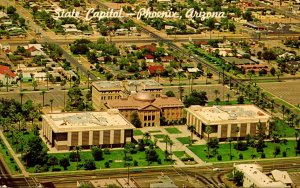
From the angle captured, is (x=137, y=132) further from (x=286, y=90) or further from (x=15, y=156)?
(x=286, y=90)

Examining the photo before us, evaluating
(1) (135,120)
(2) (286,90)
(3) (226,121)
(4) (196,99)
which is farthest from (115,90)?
(2) (286,90)

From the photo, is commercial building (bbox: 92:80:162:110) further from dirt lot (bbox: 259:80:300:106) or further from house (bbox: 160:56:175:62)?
house (bbox: 160:56:175:62)

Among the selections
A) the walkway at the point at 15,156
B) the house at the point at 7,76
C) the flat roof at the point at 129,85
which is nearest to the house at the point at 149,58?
the flat roof at the point at 129,85

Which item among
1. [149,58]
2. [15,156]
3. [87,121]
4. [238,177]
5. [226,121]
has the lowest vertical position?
[15,156]

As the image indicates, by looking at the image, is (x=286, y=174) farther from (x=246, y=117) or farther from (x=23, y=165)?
(x=23, y=165)

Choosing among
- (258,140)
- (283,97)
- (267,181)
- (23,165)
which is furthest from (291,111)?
(23,165)

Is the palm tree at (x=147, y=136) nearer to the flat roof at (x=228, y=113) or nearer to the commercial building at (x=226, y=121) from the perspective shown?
the commercial building at (x=226, y=121)
